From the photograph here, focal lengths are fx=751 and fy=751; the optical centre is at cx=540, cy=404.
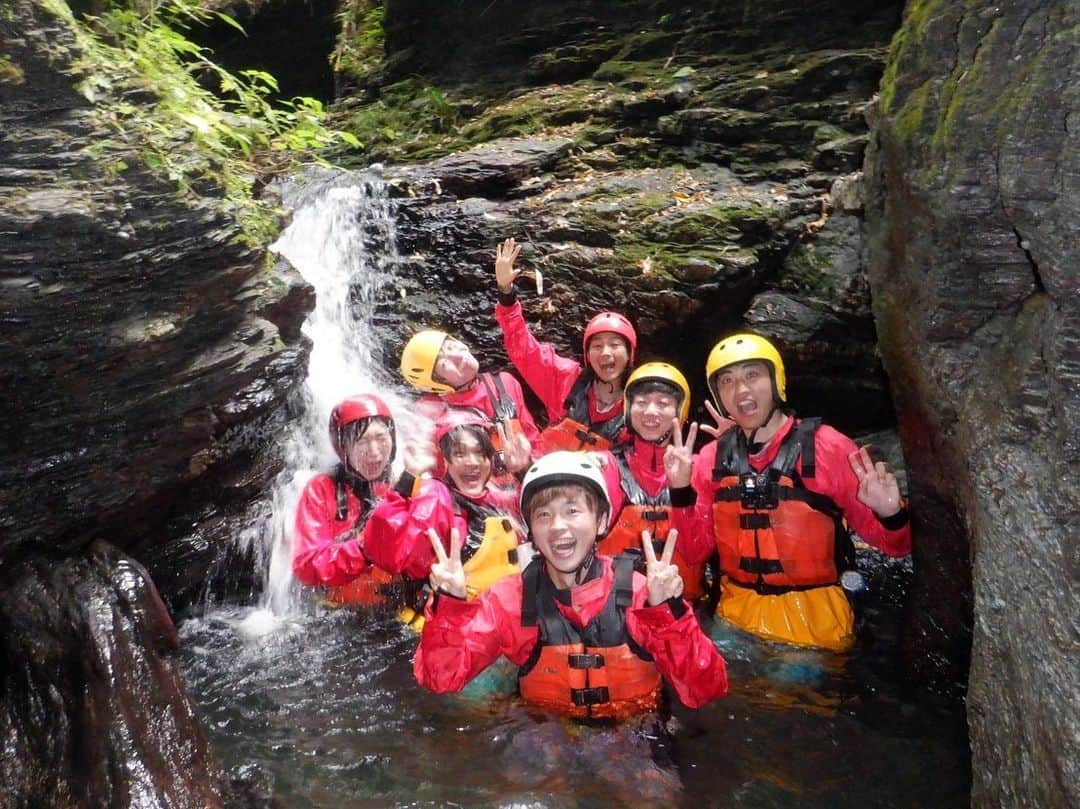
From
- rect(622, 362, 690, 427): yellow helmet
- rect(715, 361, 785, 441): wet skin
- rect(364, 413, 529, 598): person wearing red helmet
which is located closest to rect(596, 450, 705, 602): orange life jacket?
rect(622, 362, 690, 427): yellow helmet

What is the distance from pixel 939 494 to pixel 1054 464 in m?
1.76

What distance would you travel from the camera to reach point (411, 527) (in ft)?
18.9

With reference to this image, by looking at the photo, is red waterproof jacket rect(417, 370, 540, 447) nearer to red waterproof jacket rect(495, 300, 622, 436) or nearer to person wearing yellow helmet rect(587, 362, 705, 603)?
red waterproof jacket rect(495, 300, 622, 436)

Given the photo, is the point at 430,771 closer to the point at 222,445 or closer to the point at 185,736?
the point at 185,736

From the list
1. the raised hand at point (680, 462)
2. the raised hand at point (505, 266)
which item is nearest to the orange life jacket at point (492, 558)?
the raised hand at point (680, 462)

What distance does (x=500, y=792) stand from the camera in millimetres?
4312

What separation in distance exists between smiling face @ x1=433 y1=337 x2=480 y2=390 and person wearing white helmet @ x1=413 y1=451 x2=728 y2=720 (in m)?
3.15

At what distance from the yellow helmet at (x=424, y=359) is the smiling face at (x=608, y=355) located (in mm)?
1532

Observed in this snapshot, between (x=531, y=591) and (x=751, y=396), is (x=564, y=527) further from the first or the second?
(x=751, y=396)

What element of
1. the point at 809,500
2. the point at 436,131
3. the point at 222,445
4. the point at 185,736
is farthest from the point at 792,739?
the point at 436,131

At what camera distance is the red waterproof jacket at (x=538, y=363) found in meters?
8.15

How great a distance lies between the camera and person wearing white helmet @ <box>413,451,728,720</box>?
14.6 feet

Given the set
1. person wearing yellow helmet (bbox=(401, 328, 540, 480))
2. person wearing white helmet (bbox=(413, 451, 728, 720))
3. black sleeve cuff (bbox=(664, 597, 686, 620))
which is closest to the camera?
black sleeve cuff (bbox=(664, 597, 686, 620))

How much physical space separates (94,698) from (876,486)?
16.1 ft
